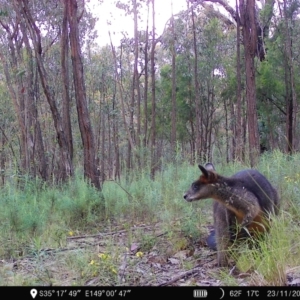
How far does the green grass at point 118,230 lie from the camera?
15.4 feet

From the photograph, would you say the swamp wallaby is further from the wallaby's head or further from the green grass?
the green grass

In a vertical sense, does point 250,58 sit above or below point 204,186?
above

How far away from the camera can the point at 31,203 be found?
27.4 ft

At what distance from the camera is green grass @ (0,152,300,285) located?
15.4 feet

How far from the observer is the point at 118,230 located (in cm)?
762

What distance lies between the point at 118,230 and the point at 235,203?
279 centimetres
